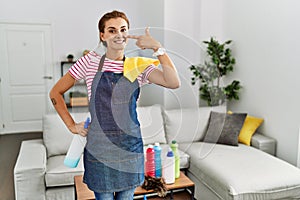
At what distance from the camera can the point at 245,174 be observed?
229 centimetres

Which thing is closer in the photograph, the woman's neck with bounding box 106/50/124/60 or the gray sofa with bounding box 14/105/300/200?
the woman's neck with bounding box 106/50/124/60

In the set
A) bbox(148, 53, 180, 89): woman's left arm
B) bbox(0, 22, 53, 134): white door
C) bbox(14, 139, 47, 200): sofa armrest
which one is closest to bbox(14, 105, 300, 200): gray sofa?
bbox(14, 139, 47, 200): sofa armrest

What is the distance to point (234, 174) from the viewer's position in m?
2.30

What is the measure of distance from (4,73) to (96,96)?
15.3 feet

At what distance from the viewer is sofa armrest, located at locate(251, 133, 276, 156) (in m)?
3.01

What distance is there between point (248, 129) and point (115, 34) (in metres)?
2.50

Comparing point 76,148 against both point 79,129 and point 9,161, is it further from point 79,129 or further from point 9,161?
point 9,161

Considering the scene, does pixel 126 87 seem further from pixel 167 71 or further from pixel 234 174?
pixel 234 174

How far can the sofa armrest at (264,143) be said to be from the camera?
301 centimetres

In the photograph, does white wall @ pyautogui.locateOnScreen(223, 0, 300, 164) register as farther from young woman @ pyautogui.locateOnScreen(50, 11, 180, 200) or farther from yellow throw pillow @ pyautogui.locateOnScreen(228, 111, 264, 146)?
young woman @ pyautogui.locateOnScreen(50, 11, 180, 200)

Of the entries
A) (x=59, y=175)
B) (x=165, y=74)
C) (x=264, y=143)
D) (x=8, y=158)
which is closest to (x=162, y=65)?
(x=165, y=74)

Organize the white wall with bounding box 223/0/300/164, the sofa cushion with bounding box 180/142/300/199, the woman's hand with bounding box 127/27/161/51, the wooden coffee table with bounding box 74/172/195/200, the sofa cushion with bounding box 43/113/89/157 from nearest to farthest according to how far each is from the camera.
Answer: the woman's hand with bounding box 127/27/161/51, the wooden coffee table with bounding box 74/172/195/200, the sofa cushion with bounding box 180/142/300/199, the sofa cushion with bounding box 43/113/89/157, the white wall with bounding box 223/0/300/164

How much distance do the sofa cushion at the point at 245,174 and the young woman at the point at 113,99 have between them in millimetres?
973

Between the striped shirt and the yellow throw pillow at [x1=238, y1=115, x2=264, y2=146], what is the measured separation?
233 centimetres
